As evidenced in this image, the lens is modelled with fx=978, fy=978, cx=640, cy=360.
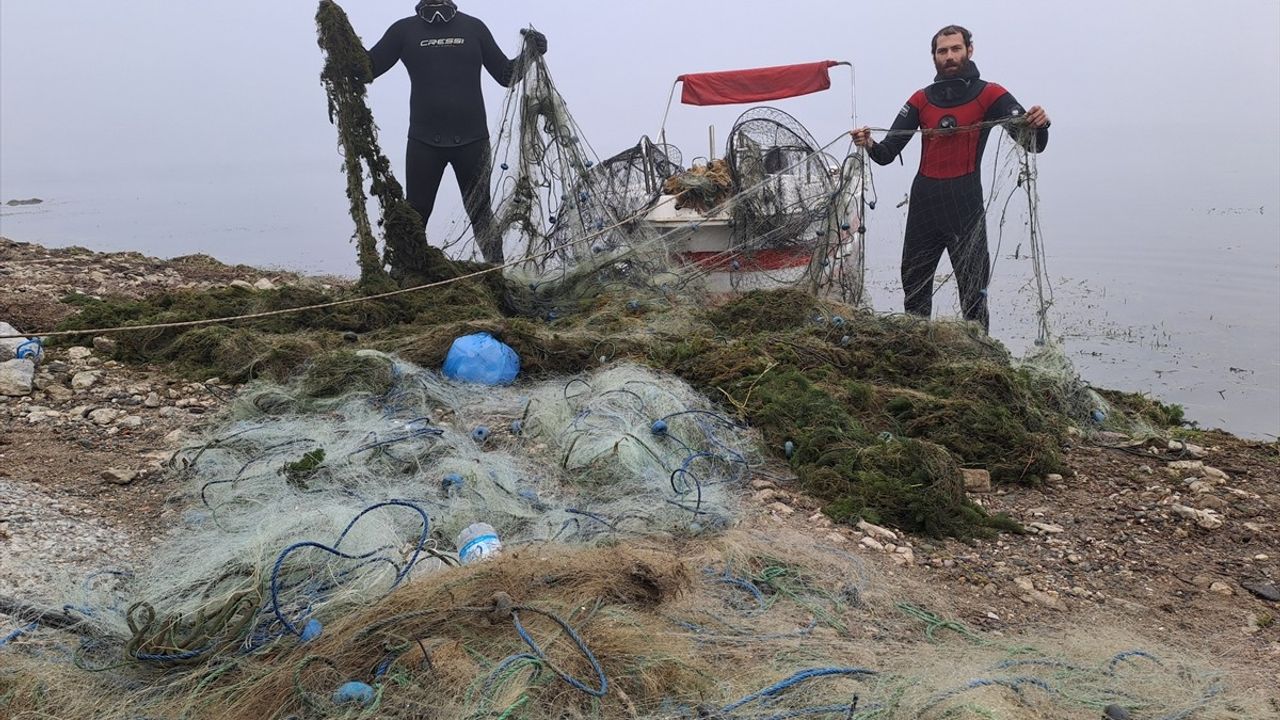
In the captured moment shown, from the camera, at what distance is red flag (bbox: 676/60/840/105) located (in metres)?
9.63

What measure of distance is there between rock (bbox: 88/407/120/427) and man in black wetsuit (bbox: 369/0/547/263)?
3052 millimetres

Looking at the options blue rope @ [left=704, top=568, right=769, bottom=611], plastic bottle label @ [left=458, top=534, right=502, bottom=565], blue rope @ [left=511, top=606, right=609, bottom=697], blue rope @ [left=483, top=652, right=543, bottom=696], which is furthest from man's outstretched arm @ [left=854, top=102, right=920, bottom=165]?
blue rope @ [left=483, top=652, right=543, bottom=696]

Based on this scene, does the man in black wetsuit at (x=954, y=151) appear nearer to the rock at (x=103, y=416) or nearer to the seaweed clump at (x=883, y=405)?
the seaweed clump at (x=883, y=405)

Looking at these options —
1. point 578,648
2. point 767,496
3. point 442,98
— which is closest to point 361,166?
point 442,98

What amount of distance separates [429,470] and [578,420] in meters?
0.74

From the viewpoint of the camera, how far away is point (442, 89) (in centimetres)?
730

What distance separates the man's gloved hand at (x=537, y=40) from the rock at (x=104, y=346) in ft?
11.7

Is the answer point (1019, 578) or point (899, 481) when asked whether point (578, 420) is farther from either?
point (1019, 578)

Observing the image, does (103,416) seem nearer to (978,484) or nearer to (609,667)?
(609,667)

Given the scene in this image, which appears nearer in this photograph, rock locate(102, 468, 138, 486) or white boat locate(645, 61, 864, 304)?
rock locate(102, 468, 138, 486)

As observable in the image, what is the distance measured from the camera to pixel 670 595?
273 centimetres

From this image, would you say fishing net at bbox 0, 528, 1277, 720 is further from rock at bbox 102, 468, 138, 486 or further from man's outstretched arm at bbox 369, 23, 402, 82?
man's outstretched arm at bbox 369, 23, 402, 82

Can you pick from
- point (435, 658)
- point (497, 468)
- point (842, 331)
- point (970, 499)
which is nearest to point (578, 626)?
point (435, 658)

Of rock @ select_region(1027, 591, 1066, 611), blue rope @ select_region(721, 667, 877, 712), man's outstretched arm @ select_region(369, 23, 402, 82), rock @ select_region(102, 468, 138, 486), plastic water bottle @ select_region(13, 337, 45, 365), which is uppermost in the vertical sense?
man's outstretched arm @ select_region(369, 23, 402, 82)
